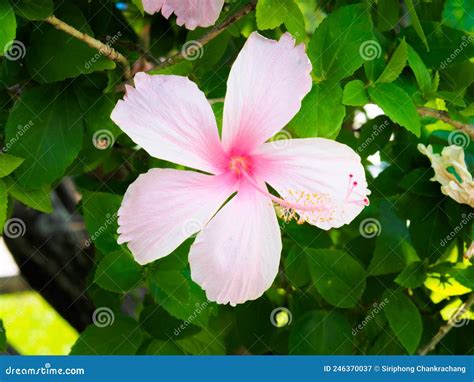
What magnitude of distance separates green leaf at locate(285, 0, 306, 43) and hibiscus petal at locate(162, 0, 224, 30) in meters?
0.08

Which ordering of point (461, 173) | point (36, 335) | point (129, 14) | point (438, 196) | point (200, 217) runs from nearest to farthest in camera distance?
point (200, 217) → point (461, 173) → point (438, 196) → point (129, 14) → point (36, 335)

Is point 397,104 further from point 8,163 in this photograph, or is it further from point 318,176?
point 8,163

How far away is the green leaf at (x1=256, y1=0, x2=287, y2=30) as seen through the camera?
853mm

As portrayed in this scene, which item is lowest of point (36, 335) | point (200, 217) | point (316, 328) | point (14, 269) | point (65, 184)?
point (36, 335)

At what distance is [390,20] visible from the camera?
107 cm

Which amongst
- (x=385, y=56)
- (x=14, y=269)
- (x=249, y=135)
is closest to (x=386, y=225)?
(x=385, y=56)

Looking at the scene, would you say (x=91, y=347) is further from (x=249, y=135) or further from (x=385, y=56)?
(x=385, y=56)

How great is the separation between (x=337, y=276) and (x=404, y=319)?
11 cm

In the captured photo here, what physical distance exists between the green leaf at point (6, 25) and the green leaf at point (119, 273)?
1.02 feet

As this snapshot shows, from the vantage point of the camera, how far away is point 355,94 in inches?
35.3

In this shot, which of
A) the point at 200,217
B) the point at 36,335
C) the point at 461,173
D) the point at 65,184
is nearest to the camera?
the point at 200,217

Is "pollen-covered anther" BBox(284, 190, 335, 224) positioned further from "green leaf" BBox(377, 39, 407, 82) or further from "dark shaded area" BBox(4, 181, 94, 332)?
"dark shaded area" BBox(4, 181, 94, 332)

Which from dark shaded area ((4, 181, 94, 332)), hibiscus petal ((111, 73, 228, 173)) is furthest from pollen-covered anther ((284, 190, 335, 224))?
dark shaded area ((4, 181, 94, 332))

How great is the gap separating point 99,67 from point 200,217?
8.7 inches
